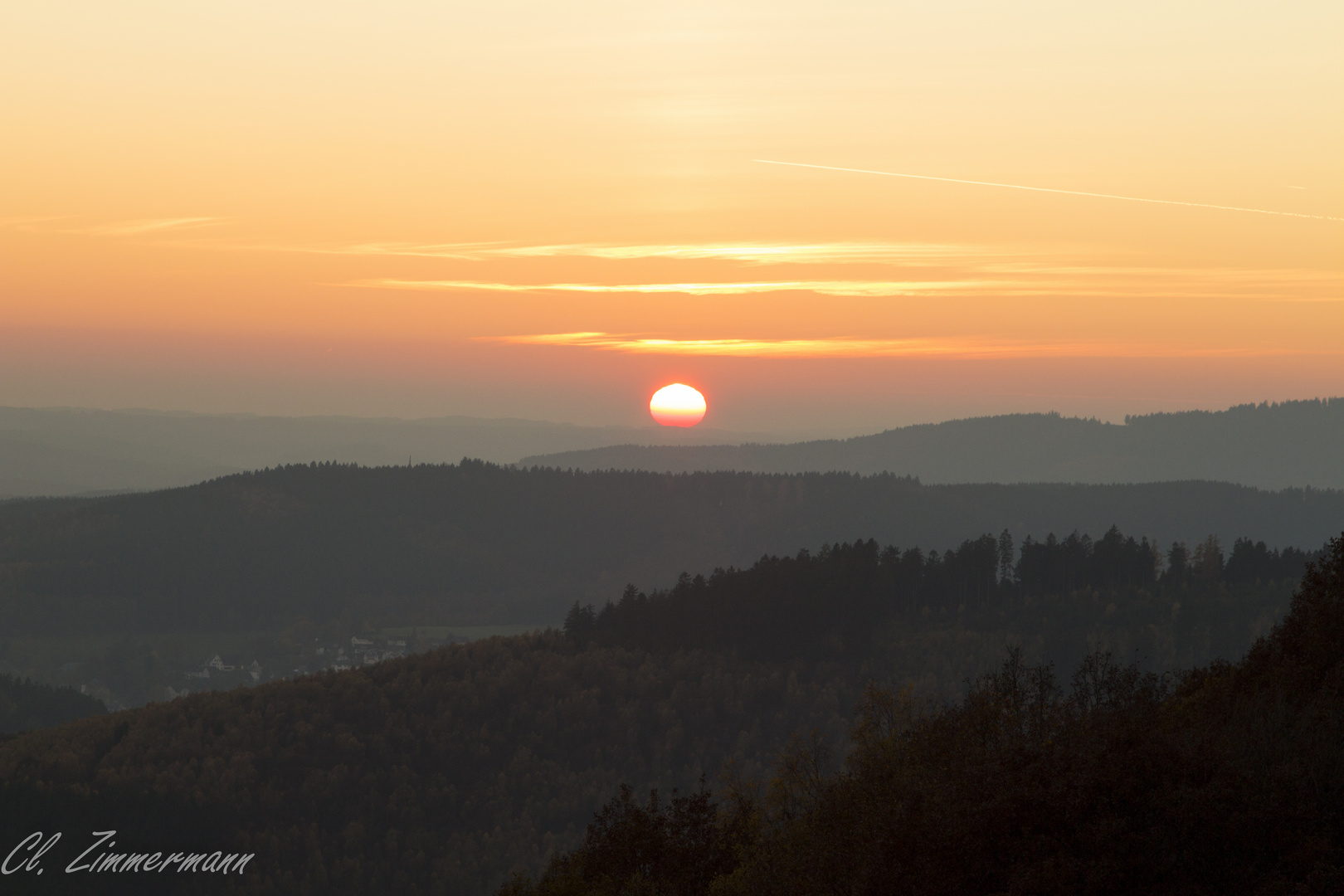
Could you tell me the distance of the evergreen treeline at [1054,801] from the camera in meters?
30.4

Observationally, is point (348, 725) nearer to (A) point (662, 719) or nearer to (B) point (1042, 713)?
(A) point (662, 719)

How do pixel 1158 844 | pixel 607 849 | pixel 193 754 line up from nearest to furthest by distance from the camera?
pixel 1158 844 → pixel 607 849 → pixel 193 754

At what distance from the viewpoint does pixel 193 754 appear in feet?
611

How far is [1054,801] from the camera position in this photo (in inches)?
1246

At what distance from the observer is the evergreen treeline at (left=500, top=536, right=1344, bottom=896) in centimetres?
3038

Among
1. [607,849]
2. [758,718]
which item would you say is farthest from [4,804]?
[607,849]

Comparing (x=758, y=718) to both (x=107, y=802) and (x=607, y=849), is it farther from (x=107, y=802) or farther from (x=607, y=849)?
(x=607, y=849)

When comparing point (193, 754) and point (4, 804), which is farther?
point (193, 754)

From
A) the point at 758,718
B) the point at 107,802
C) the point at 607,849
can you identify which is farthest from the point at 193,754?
the point at 607,849

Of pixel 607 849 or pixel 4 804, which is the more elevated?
pixel 607 849

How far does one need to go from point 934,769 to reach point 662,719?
6272 inches

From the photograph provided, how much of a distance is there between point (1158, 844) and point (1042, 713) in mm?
15714

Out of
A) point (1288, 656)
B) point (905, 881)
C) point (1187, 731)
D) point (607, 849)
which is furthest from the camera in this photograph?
point (607, 849)

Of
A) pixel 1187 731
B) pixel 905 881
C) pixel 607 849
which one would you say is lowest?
pixel 607 849
